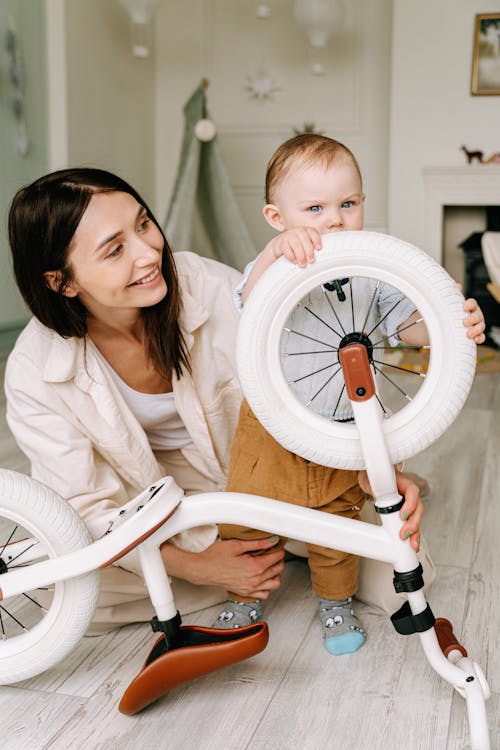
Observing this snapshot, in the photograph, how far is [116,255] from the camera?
47.7 inches

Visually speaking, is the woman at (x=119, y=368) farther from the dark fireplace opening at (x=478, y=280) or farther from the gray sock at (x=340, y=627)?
the dark fireplace opening at (x=478, y=280)

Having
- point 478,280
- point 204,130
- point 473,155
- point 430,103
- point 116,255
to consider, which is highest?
point 430,103

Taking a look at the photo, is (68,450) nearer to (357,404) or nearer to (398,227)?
(357,404)

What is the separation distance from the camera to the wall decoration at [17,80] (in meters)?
3.95

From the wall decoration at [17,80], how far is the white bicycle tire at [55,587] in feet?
11.1

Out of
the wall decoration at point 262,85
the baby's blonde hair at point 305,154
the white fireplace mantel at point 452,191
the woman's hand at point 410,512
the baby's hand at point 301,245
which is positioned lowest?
the woman's hand at point 410,512

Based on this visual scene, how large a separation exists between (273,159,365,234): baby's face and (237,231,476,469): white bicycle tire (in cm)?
16

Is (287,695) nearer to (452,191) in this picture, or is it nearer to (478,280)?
(478,280)

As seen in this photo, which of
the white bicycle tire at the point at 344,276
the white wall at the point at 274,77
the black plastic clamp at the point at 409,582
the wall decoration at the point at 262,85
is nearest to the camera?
the white bicycle tire at the point at 344,276

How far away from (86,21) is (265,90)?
137 centimetres

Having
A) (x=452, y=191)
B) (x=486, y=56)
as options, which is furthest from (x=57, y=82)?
(x=486, y=56)

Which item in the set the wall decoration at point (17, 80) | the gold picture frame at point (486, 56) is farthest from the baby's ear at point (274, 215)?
the gold picture frame at point (486, 56)

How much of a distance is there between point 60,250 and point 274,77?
184 inches

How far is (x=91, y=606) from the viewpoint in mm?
1111
